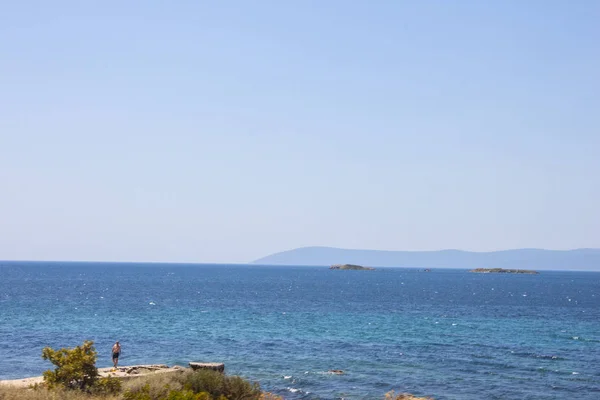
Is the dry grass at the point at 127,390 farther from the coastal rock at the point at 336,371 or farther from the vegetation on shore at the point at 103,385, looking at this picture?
the coastal rock at the point at 336,371

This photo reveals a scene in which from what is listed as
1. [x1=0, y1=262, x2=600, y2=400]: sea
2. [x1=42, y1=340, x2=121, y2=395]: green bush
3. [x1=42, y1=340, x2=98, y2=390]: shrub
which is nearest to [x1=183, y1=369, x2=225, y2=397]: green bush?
[x1=42, y1=340, x2=121, y2=395]: green bush

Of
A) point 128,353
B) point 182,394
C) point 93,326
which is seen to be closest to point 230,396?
point 182,394

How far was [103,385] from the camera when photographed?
20453 mm

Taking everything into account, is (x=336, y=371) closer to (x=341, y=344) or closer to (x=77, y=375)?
(x=341, y=344)

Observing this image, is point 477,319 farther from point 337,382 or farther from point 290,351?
point 337,382

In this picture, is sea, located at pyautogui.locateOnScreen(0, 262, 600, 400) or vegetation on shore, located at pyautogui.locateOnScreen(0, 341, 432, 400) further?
sea, located at pyautogui.locateOnScreen(0, 262, 600, 400)

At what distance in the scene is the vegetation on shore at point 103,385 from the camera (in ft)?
61.9

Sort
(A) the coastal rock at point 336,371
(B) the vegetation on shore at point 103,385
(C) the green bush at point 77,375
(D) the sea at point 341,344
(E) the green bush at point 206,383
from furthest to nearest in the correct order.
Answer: (A) the coastal rock at point 336,371, (D) the sea at point 341,344, (E) the green bush at point 206,383, (C) the green bush at point 77,375, (B) the vegetation on shore at point 103,385

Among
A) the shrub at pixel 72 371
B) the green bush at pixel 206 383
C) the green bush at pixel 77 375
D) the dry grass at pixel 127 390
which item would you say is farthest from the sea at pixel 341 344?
the shrub at pixel 72 371

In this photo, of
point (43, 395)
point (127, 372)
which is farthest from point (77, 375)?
point (127, 372)

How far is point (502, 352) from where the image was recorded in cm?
5156

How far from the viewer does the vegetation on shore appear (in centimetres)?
1886

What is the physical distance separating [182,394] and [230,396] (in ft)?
13.4

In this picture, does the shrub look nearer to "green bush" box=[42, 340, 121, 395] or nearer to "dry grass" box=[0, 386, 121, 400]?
"green bush" box=[42, 340, 121, 395]
